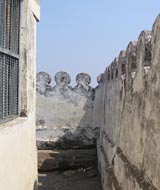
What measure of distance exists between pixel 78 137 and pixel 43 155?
1285 mm

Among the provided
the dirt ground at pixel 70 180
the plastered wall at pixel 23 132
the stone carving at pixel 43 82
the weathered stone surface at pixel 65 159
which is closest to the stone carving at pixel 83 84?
the stone carving at pixel 43 82

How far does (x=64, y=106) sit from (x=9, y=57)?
7.99 metres

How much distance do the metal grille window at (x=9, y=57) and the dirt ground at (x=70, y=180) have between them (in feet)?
15.0

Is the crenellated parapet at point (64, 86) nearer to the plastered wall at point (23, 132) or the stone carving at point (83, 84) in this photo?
the stone carving at point (83, 84)

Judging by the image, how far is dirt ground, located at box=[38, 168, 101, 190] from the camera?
914 cm

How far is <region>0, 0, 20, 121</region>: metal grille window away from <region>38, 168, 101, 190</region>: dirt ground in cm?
458

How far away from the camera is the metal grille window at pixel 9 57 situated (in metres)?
4.04

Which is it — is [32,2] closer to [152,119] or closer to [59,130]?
[152,119]

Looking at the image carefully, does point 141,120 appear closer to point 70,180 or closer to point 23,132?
point 23,132

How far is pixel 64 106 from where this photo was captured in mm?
12352

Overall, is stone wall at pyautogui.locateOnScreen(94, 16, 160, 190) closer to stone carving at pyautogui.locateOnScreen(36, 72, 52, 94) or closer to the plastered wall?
the plastered wall

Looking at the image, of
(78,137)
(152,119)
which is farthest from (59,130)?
(152,119)

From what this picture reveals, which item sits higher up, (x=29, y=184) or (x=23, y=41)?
(x=23, y=41)

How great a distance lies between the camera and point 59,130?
39.4 ft
